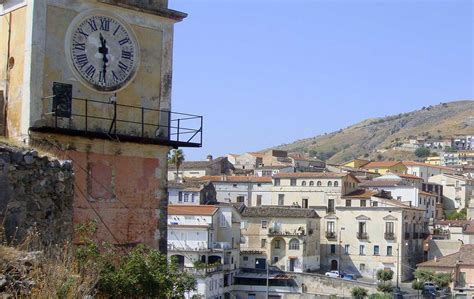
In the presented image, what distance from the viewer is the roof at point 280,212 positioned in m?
71.9

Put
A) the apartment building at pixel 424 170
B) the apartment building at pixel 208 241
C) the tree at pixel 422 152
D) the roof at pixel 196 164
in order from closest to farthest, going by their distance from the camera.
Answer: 1. the apartment building at pixel 208 241
2. the roof at pixel 196 164
3. the apartment building at pixel 424 170
4. the tree at pixel 422 152

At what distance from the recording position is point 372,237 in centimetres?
7362

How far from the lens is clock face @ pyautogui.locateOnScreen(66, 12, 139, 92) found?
13.8m

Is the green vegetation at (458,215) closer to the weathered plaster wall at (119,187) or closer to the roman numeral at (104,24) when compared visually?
the weathered plaster wall at (119,187)

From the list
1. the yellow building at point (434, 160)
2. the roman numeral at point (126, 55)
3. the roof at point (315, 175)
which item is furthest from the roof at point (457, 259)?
the yellow building at point (434, 160)

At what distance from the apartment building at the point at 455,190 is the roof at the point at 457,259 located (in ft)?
107

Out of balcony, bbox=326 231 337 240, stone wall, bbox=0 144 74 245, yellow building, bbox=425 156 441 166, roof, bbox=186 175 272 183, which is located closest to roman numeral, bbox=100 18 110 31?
stone wall, bbox=0 144 74 245

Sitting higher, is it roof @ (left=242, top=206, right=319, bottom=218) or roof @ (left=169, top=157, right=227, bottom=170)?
roof @ (left=169, top=157, right=227, bottom=170)

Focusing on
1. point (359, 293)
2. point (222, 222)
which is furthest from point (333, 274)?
point (359, 293)

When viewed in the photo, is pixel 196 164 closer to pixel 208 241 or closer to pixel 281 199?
pixel 281 199

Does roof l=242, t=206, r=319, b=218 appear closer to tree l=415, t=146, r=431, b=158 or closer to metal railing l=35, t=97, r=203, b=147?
metal railing l=35, t=97, r=203, b=147

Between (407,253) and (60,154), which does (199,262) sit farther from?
(60,154)

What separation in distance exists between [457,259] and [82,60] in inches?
2176

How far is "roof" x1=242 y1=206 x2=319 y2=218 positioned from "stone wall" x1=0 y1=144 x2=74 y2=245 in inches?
2462
